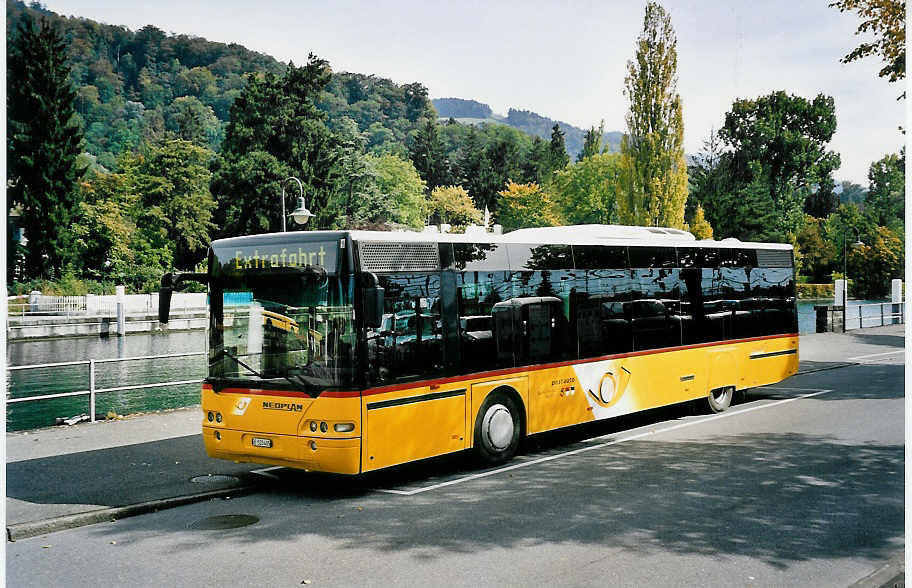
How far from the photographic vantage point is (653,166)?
5984 cm

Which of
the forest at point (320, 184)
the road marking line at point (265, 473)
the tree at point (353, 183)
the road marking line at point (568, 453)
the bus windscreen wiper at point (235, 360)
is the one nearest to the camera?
the bus windscreen wiper at point (235, 360)

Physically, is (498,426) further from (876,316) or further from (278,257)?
(876,316)

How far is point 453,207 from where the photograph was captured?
11412cm

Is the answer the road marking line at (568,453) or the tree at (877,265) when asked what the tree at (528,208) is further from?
the road marking line at (568,453)

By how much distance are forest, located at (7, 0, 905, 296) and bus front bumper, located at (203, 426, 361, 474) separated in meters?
39.6

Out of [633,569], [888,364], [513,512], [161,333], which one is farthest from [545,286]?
[161,333]

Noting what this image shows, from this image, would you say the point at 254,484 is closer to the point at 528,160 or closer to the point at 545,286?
the point at 545,286

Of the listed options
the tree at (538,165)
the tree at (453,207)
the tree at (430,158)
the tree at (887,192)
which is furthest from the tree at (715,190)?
the tree at (430,158)

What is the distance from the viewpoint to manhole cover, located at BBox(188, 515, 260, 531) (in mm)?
8797

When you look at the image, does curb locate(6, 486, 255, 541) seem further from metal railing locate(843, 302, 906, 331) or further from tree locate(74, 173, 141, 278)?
tree locate(74, 173, 141, 278)

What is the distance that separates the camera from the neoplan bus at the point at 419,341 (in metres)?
9.77

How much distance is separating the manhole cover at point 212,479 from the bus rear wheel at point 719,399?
9.21 m

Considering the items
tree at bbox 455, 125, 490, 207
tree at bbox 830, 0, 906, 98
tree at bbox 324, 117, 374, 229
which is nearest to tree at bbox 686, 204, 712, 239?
tree at bbox 324, 117, 374, 229

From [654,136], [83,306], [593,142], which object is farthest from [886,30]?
[593,142]
